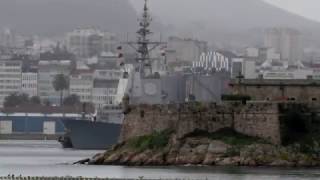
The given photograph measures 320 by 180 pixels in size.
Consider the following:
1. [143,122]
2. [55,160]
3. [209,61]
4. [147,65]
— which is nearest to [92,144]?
[147,65]

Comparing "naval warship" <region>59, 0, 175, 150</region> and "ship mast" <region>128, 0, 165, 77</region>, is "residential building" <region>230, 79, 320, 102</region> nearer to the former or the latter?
"naval warship" <region>59, 0, 175, 150</region>

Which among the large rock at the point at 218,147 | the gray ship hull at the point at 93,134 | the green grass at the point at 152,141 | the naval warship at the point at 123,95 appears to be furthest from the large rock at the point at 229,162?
the gray ship hull at the point at 93,134

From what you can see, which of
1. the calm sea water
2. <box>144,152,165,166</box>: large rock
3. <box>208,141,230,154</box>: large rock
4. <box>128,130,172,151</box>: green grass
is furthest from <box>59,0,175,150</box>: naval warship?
<box>208,141,230,154</box>: large rock

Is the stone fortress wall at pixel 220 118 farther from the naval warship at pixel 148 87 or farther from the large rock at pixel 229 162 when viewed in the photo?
the naval warship at pixel 148 87

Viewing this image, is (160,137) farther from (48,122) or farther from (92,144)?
(48,122)

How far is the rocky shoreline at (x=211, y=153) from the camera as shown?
8362cm

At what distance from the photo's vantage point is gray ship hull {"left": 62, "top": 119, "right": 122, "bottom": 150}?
127 m

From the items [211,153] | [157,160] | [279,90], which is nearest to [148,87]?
[279,90]

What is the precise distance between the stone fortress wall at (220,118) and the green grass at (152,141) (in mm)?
452

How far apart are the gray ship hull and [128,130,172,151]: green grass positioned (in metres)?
35.0

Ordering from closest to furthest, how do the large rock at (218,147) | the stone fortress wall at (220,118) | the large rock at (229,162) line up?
the large rock at (229,162) < the large rock at (218,147) < the stone fortress wall at (220,118)

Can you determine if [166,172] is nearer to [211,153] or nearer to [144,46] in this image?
[211,153]

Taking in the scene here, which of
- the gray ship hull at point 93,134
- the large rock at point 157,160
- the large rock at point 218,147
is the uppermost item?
the large rock at point 218,147

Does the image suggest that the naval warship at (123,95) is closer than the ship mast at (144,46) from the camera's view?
No
